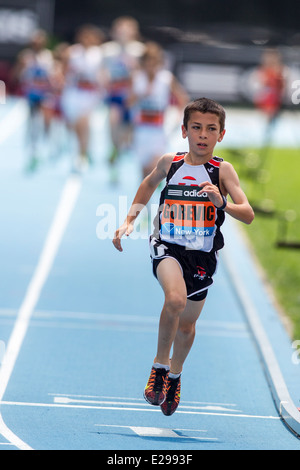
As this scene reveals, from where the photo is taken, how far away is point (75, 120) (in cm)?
1919

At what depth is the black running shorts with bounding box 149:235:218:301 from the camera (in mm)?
6289

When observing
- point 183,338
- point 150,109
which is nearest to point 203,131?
point 183,338

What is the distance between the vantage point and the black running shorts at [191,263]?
629 cm

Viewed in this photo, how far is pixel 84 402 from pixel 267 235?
8.86 m

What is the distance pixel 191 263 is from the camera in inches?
248

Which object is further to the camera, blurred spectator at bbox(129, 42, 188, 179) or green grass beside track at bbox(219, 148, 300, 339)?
blurred spectator at bbox(129, 42, 188, 179)

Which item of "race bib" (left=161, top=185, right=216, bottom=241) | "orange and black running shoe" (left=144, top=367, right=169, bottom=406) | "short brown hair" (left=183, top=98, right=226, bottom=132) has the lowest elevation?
"orange and black running shoe" (left=144, top=367, right=169, bottom=406)

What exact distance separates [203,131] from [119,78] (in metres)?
13.4

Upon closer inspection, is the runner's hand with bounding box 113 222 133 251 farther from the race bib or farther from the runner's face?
the runner's face

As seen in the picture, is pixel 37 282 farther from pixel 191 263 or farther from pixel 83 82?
pixel 83 82

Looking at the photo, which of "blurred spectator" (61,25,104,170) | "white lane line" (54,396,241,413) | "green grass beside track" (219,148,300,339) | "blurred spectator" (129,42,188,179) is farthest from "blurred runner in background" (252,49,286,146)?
"white lane line" (54,396,241,413)
